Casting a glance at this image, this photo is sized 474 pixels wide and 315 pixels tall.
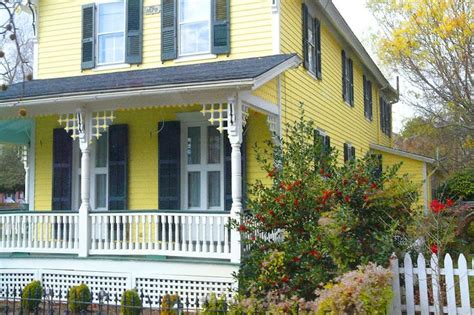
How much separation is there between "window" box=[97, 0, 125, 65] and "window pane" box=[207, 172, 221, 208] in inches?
147

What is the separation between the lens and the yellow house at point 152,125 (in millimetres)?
9453

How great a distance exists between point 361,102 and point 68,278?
1407 centimetres

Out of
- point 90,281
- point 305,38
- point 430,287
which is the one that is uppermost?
point 305,38

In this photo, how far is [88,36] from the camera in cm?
1302

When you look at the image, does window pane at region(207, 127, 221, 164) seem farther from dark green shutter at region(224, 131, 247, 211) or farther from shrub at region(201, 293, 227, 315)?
shrub at region(201, 293, 227, 315)

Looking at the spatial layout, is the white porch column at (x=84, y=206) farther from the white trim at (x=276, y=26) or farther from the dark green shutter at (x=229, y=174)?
the white trim at (x=276, y=26)

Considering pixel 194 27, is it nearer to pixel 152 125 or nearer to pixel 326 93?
pixel 152 125

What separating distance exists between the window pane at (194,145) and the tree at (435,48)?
1313cm

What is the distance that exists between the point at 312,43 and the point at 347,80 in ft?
14.6

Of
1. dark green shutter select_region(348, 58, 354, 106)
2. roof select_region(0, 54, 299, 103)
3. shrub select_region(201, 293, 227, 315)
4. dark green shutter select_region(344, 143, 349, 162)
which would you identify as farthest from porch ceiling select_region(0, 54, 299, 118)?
dark green shutter select_region(348, 58, 354, 106)

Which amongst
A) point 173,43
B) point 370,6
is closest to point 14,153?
point 370,6

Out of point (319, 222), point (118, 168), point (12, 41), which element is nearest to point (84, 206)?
point (118, 168)

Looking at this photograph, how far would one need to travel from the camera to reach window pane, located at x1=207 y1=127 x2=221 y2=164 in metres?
11.5

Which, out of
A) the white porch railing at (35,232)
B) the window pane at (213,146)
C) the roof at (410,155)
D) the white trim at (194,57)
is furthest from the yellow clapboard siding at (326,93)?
the white porch railing at (35,232)
